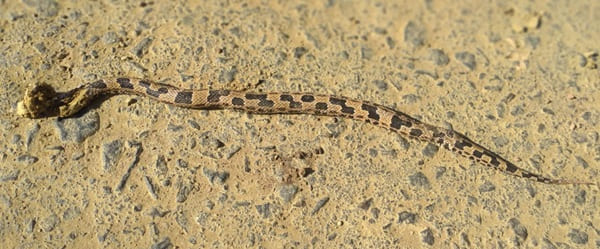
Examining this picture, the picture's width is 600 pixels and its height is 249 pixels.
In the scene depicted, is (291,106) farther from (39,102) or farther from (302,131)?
(39,102)

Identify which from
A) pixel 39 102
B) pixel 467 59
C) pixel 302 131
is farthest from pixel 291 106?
pixel 39 102

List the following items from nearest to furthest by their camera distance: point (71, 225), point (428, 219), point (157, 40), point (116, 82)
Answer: point (71, 225)
point (428, 219)
point (116, 82)
point (157, 40)

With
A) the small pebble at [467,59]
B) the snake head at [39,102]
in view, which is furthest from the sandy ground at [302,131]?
the snake head at [39,102]

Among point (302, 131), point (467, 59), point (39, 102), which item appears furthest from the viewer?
point (467, 59)

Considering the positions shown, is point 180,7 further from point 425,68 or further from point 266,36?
point 425,68

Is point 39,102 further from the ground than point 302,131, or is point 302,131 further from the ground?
point 39,102

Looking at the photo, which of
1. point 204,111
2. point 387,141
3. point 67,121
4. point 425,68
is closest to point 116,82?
point 67,121
